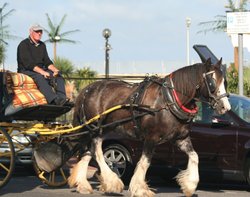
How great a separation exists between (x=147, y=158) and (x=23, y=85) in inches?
98.9

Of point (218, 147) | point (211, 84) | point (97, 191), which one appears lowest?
point (97, 191)

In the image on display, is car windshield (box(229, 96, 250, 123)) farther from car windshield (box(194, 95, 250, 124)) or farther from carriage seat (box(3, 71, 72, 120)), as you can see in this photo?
carriage seat (box(3, 71, 72, 120))

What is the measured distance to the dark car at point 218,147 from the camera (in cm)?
1016

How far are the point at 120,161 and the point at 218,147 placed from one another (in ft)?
6.45

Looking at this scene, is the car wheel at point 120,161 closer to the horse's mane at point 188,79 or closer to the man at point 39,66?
the man at point 39,66

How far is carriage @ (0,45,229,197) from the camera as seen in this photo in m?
8.80

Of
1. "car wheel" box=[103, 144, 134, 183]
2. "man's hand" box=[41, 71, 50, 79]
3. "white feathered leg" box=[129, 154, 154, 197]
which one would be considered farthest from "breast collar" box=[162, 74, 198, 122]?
"car wheel" box=[103, 144, 134, 183]

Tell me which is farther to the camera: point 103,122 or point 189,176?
point 103,122

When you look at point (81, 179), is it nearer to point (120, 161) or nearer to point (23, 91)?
point (120, 161)

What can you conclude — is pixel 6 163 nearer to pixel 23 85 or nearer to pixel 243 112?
pixel 23 85

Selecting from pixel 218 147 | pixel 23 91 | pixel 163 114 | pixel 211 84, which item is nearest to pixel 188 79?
pixel 211 84

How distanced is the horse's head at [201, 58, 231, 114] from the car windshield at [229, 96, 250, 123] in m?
1.86

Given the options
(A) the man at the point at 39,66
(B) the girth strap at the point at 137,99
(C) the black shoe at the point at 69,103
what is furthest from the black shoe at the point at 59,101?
(B) the girth strap at the point at 137,99

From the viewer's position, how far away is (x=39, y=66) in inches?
405
